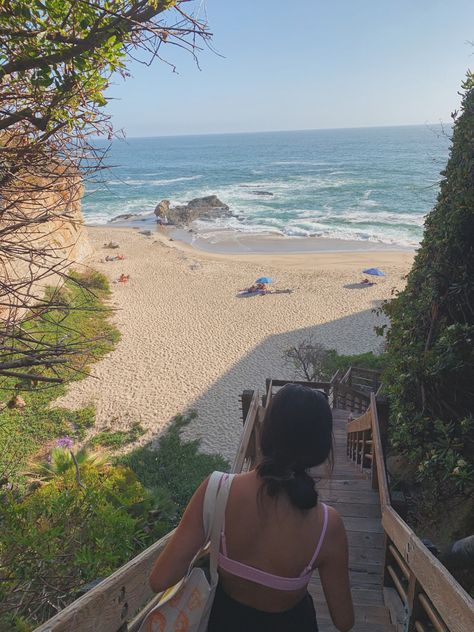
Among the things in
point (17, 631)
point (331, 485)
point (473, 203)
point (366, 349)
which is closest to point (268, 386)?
point (331, 485)

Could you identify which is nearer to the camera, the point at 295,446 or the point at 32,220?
the point at 295,446

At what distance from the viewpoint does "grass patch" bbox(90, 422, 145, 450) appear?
41.6ft

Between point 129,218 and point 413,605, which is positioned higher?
point 413,605

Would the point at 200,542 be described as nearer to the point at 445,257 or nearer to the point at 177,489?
the point at 445,257

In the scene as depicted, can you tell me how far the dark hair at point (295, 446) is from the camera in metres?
1.54

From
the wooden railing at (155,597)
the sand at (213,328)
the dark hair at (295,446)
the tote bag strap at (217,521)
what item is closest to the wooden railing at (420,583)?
the wooden railing at (155,597)

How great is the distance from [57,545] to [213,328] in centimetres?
1670

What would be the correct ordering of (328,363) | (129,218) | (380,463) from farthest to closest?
1. (129,218)
2. (328,363)
3. (380,463)

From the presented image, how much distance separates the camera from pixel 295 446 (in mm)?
1549

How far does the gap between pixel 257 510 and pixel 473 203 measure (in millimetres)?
3755

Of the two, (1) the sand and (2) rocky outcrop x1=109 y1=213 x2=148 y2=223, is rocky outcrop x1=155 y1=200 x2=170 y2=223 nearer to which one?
(2) rocky outcrop x1=109 y1=213 x2=148 y2=223

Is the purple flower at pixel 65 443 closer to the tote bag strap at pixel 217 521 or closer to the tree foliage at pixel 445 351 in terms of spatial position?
the tree foliage at pixel 445 351

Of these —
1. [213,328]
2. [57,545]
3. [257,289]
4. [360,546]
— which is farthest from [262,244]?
[360,546]

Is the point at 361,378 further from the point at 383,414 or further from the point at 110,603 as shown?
the point at 110,603
